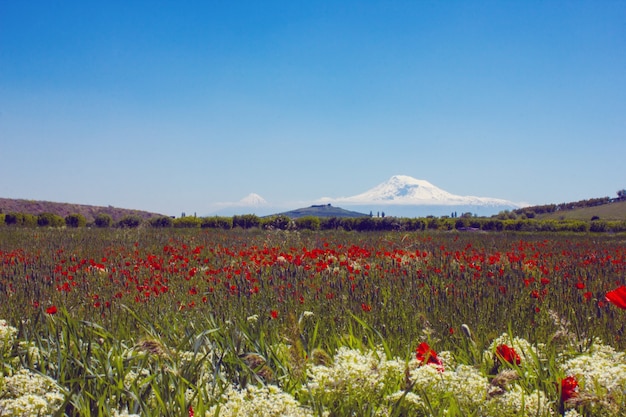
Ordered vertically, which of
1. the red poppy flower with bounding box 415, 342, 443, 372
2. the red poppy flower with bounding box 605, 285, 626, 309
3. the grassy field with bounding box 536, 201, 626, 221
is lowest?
the red poppy flower with bounding box 415, 342, 443, 372

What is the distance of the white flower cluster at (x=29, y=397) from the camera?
1993 millimetres

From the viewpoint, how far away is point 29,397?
2023 millimetres

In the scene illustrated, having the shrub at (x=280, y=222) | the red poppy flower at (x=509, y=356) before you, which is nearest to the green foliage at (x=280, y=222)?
the shrub at (x=280, y=222)

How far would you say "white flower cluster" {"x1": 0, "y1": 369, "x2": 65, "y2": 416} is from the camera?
1.99 metres

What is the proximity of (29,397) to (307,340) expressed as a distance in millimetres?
2441

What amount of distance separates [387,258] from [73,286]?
5.97 metres

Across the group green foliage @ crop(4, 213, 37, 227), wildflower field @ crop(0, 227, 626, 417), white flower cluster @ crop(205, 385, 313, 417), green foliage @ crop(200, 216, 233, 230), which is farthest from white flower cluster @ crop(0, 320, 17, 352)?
green foliage @ crop(4, 213, 37, 227)

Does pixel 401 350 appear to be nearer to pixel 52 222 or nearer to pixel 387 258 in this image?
pixel 387 258

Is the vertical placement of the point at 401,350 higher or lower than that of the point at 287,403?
lower

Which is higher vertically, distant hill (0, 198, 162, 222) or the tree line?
distant hill (0, 198, 162, 222)

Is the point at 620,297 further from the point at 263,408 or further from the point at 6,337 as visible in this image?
the point at 6,337

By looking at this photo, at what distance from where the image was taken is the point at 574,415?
2.09 m

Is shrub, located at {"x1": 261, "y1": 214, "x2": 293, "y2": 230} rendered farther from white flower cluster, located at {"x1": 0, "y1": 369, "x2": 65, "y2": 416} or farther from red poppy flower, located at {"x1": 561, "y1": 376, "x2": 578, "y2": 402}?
red poppy flower, located at {"x1": 561, "y1": 376, "x2": 578, "y2": 402}

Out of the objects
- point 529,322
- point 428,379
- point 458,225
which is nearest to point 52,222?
point 458,225
